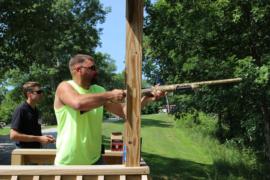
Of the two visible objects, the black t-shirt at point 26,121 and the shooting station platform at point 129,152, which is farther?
the black t-shirt at point 26,121

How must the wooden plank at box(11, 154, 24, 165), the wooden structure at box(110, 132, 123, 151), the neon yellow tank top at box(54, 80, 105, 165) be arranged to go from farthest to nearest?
the wooden structure at box(110, 132, 123, 151), the wooden plank at box(11, 154, 24, 165), the neon yellow tank top at box(54, 80, 105, 165)

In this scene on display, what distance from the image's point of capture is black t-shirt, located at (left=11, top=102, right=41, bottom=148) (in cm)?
613

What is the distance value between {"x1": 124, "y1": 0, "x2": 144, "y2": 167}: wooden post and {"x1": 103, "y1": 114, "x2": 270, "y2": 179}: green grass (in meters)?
9.78

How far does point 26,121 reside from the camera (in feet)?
20.3

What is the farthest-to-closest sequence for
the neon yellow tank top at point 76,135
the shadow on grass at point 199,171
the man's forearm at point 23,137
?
the shadow on grass at point 199,171, the man's forearm at point 23,137, the neon yellow tank top at point 76,135

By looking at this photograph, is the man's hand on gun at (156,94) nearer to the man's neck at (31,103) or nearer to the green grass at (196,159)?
the man's neck at (31,103)

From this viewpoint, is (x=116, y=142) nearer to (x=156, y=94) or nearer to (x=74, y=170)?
(x=156, y=94)

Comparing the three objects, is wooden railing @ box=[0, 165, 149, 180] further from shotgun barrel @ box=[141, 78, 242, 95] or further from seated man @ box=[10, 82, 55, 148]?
seated man @ box=[10, 82, 55, 148]

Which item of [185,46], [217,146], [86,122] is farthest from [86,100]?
[217,146]

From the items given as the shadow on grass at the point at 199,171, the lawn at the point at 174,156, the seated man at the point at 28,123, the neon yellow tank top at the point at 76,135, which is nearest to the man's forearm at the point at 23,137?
the seated man at the point at 28,123

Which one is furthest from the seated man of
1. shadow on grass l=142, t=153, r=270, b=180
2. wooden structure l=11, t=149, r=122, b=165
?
shadow on grass l=142, t=153, r=270, b=180

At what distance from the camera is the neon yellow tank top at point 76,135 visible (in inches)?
176

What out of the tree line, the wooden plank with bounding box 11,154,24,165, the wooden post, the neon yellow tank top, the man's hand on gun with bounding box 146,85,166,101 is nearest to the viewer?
the wooden post

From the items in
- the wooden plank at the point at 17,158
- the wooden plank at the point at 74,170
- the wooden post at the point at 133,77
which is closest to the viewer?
the wooden plank at the point at 74,170
